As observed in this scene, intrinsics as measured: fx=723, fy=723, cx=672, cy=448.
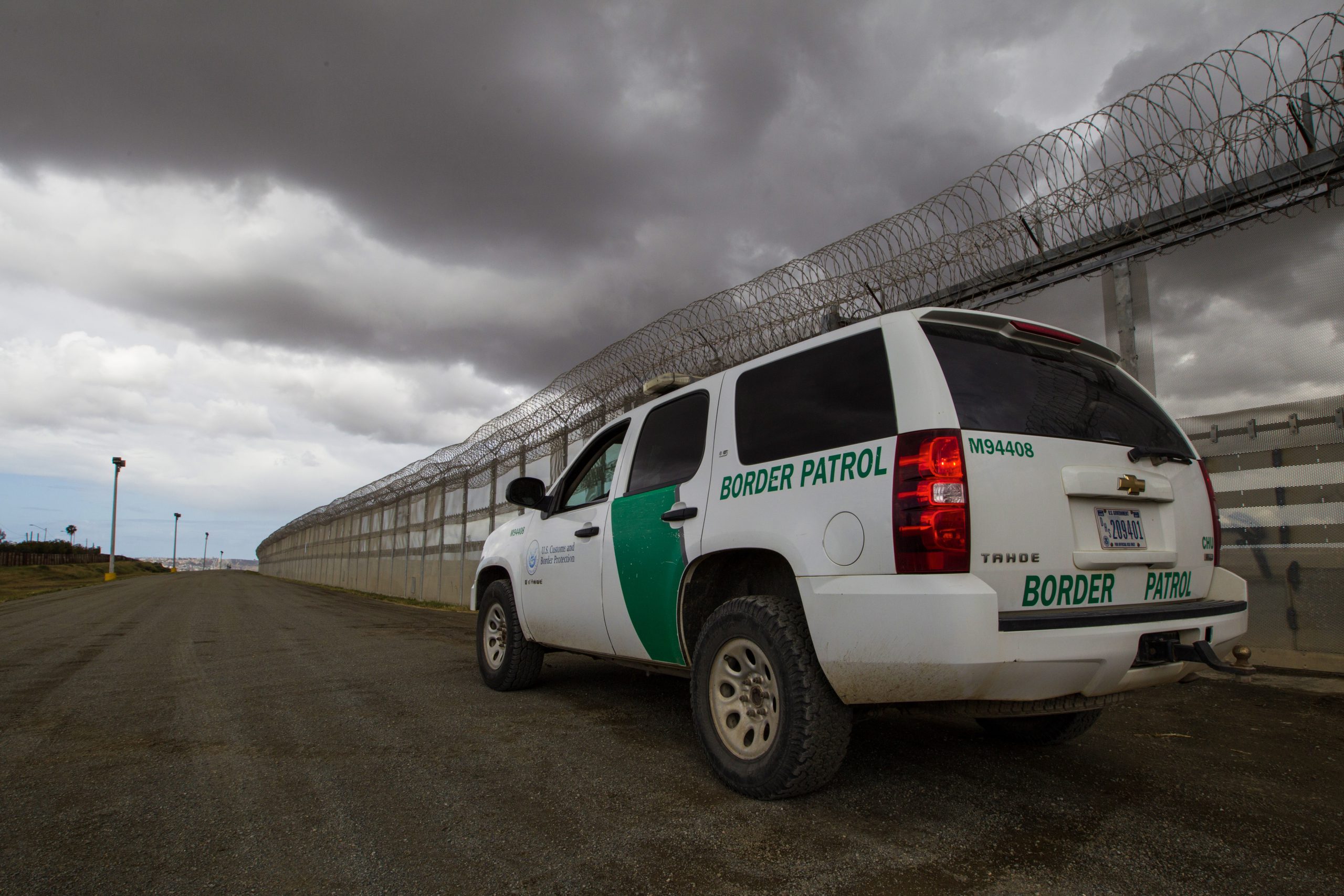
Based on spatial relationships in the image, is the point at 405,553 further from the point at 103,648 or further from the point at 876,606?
the point at 876,606

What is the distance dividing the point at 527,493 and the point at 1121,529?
330 centimetres

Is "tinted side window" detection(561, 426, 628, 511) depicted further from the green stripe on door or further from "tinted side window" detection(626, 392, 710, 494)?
the green stripe on door

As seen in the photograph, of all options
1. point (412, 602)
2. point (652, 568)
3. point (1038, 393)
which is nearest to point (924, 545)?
point (1038, 393)

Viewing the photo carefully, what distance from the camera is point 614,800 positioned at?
9.11 feet

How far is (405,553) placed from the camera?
70.6ft

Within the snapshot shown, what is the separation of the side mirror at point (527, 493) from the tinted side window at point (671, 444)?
0.94 m

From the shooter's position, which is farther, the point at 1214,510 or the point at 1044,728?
the point at 1044,728

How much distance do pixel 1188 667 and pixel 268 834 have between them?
3.37 metres

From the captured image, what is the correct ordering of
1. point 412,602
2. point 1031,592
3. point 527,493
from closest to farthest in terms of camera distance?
point 1031,592, point 527,493, point 412,602

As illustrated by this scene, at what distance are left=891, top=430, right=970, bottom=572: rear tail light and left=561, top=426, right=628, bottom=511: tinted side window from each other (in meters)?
2.10

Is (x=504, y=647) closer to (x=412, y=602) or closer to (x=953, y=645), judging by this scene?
(x=953, y=645)

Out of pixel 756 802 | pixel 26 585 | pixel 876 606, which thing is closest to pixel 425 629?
pixel 756 802

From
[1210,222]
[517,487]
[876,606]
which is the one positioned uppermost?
[1210,222]

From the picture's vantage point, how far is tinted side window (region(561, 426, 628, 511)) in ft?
14.0
